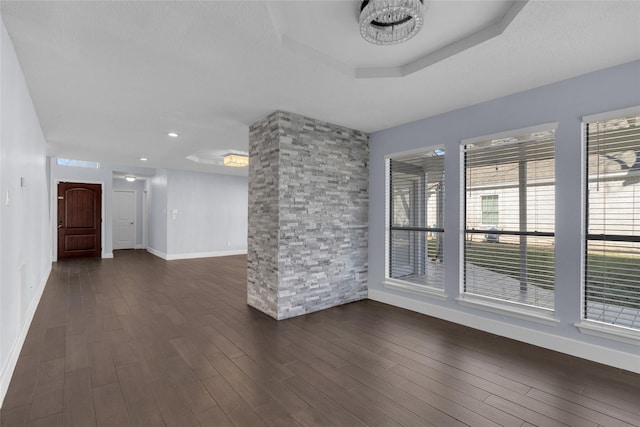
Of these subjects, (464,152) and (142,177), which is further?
(142,177)

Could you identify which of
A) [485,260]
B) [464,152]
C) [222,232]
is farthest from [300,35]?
[222,232]

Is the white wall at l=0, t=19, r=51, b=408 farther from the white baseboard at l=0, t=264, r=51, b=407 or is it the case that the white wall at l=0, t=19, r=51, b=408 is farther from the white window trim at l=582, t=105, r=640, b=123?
the white window trim at l=582, t=105, r=640, b=123

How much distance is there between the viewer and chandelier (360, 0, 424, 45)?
1833mm

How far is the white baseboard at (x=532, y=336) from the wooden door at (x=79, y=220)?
335 inches

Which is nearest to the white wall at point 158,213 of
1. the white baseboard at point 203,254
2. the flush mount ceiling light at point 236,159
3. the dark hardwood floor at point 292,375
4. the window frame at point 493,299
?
the white baseboard at point 203,254

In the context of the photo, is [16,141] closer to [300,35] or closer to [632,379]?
[300,35]

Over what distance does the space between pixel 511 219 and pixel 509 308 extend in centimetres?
94

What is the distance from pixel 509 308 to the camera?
10.4 feet

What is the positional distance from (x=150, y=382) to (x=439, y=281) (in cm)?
325

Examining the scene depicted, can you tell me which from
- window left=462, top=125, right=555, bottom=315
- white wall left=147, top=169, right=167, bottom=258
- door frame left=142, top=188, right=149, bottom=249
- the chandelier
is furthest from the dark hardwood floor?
door frame left=142, top=188, right=149, bottom=249

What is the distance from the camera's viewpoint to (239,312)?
12.8 ft

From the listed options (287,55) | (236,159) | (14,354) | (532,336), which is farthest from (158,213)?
(532,336)

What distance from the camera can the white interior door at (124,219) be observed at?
10172 mm

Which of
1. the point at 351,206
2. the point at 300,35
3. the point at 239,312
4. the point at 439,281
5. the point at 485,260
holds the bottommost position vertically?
the point at 239,312
